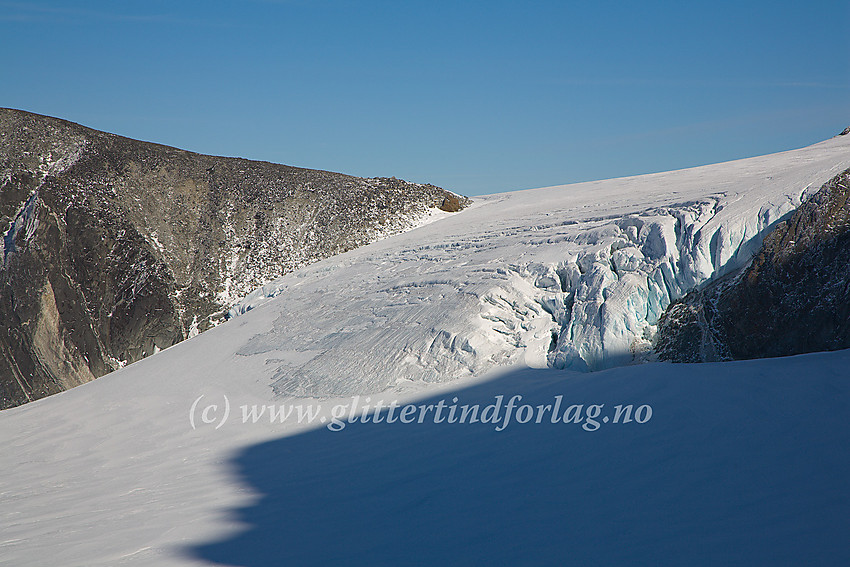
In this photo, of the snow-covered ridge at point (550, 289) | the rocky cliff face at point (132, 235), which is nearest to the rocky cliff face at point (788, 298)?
the snow-covered ridge at point (550, 289)

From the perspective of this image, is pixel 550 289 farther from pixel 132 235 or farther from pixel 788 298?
pixel 132 235

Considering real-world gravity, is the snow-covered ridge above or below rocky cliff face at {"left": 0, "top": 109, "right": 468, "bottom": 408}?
→ below

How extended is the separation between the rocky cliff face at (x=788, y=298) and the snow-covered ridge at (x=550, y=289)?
68 centimetres

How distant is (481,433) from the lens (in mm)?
6895

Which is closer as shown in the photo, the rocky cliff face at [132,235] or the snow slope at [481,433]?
the snow slope at [481,433]

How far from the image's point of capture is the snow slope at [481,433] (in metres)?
4.29

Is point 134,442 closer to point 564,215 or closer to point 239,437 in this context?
point 239,437

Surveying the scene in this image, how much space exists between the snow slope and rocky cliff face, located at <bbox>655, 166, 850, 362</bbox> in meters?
0.72

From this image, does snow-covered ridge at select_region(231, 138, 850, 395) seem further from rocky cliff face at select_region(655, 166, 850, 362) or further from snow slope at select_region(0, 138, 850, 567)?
rocky cliff face at select_region(655, 166, 850, 362)

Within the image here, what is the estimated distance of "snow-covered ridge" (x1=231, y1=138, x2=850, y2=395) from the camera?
8.55m

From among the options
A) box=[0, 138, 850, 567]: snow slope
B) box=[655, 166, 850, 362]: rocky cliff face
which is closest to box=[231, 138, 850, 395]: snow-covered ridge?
box=[0, 138, 850, 567]: snow slope

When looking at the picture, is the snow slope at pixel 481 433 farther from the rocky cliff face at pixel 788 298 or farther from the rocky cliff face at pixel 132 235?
the rocky cliff face at pixel 132 235

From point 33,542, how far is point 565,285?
737 cm

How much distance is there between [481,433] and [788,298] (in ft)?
12.4
